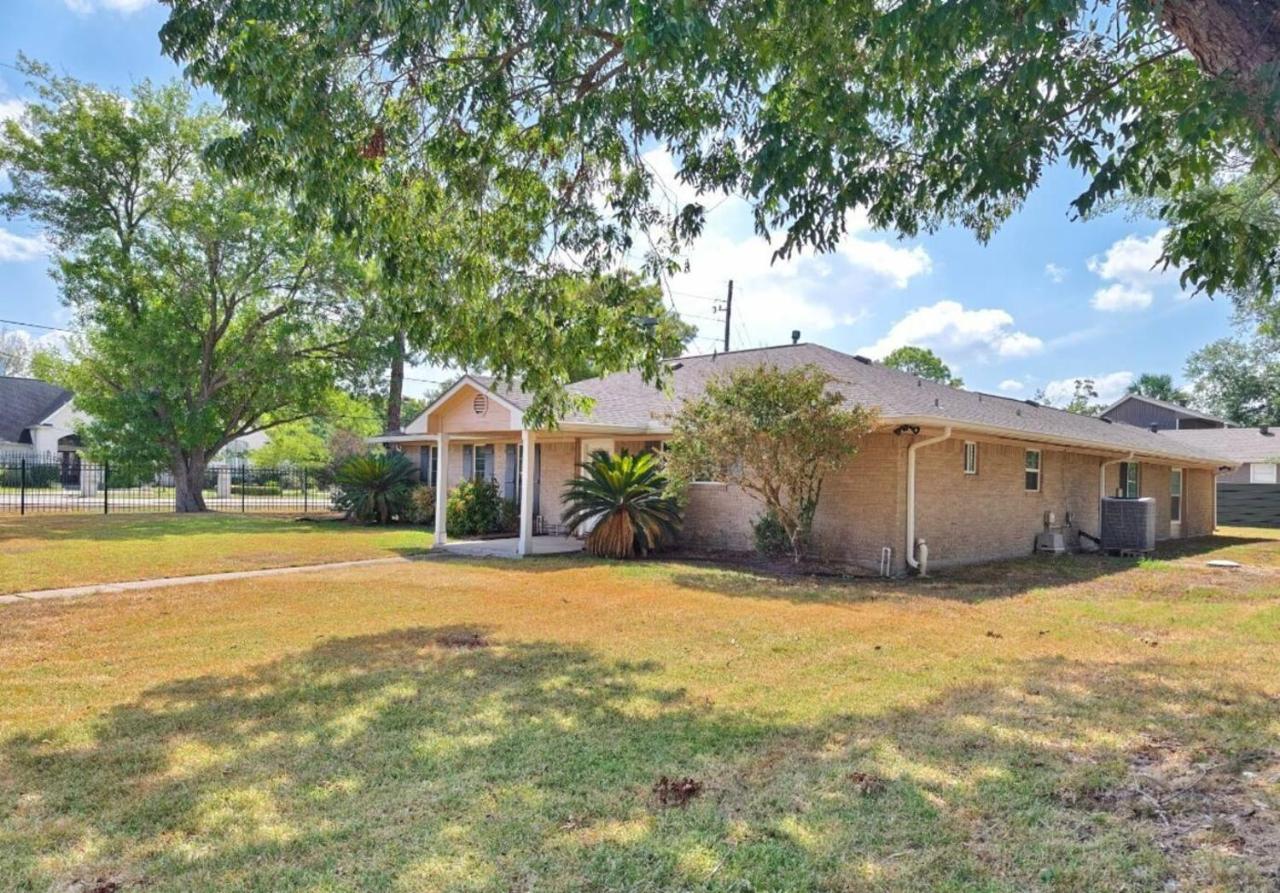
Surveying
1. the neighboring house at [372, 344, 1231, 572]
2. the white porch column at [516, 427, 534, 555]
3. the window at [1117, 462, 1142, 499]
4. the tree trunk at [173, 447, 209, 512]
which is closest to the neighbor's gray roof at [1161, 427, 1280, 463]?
the window at [1117, 462, 1142, 499]

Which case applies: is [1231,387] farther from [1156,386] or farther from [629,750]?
[629,750]

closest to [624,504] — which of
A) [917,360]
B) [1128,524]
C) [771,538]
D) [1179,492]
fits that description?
[771,538]

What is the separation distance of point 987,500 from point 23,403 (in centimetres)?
5061

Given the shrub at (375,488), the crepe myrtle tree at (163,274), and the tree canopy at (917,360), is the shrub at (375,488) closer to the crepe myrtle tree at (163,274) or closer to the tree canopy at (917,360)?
the crepe myrtle tree at (163,274)

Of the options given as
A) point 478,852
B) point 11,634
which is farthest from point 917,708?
point 11,634

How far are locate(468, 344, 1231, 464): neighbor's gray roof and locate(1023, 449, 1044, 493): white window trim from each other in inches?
23.8

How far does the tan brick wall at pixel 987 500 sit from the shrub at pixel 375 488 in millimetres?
14140

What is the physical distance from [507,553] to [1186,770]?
11764 millimetres

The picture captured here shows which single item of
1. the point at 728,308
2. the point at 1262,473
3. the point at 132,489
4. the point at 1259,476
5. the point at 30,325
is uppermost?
the point at 728,308

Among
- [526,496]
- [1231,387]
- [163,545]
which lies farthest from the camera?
[1231,387]

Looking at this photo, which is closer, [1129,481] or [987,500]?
[987,500]

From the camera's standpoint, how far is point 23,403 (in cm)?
4381

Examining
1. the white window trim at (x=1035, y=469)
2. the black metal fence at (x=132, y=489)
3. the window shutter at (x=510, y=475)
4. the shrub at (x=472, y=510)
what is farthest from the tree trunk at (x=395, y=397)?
the white window trim at (x=1035, y=469)

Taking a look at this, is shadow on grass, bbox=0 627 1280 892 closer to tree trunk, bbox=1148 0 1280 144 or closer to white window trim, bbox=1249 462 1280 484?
tree trunk, bbox=1148 0 1280 144
